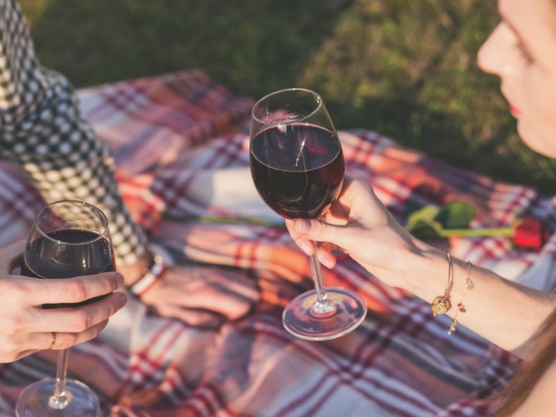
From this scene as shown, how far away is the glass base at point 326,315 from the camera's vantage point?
215 centimetres

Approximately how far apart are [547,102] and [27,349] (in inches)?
47.6

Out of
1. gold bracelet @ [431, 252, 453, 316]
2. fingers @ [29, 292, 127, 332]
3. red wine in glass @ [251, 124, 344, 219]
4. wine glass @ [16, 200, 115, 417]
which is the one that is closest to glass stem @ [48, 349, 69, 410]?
wine glass @ [16, 200, 115, 417]

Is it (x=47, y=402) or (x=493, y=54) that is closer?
(x=493, y=54)

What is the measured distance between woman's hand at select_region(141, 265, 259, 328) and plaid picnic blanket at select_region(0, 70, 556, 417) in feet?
0.11

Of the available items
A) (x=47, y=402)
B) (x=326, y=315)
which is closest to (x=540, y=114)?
(x=326, y=315)

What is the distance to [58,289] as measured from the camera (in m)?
1.61

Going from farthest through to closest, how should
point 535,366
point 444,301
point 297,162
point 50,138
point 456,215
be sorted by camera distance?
point 456,215 → point 50,138 → point 444,301 → point 297,162 → point 535,366

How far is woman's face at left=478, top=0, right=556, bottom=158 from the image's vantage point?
65.1 inches

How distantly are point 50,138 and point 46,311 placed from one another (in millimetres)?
1009

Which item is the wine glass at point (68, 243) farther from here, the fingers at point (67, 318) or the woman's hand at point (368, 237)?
the woman's hand at point (368, 237)

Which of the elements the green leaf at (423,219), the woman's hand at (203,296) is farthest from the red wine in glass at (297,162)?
the green leaf at (423,219)

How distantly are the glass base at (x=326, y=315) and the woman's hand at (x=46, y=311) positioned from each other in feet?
2.03

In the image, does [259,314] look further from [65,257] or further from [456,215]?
[65,257]

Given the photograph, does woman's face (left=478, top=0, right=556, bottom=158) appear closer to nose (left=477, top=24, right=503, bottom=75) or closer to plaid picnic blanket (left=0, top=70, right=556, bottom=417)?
nose (left=477, top=24, right=503, bottom=75)
